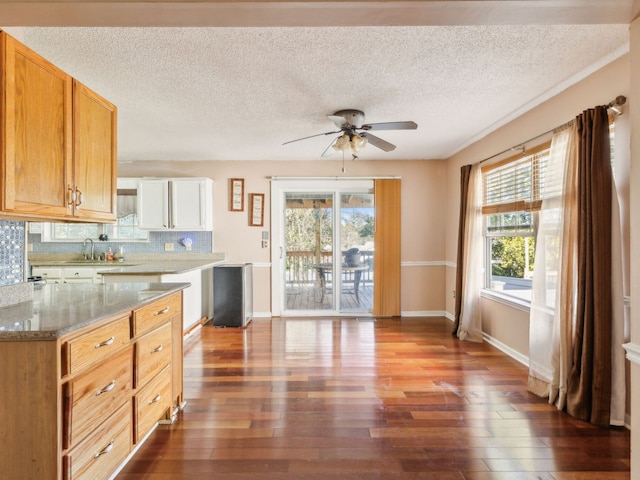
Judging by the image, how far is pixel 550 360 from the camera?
2488 mm

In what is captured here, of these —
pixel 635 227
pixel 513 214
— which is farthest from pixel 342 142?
pixel 635 227

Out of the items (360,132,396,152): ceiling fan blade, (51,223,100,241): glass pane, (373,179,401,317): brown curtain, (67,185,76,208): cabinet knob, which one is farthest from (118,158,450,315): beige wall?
(67,185,76,208): cabinet knob

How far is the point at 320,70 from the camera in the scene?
2336 millimetres

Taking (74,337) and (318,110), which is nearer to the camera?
(74,337)

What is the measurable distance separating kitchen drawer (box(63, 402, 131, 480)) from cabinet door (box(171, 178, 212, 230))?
340 centimetres

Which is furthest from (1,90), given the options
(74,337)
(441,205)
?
(441,205)

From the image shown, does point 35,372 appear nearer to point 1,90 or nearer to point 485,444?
point 1,90

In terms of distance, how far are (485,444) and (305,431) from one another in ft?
3.57

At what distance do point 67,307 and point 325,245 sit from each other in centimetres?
382

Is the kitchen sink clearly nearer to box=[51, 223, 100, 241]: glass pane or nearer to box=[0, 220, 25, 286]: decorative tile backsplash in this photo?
box=[51, 223, 100, 241]: glass pane

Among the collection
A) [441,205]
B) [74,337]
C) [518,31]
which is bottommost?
[74,337]

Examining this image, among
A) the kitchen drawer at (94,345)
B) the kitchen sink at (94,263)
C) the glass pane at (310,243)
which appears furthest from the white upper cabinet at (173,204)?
the kitchen drawer at (94,345)

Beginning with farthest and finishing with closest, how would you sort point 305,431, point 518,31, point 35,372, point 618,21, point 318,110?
point 318,110
point 305,431
point 518,31
point 618,21
point 35,372

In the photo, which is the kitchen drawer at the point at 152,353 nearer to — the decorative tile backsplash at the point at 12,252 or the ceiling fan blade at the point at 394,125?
the decorative tile backsplash at the point at 12,252
